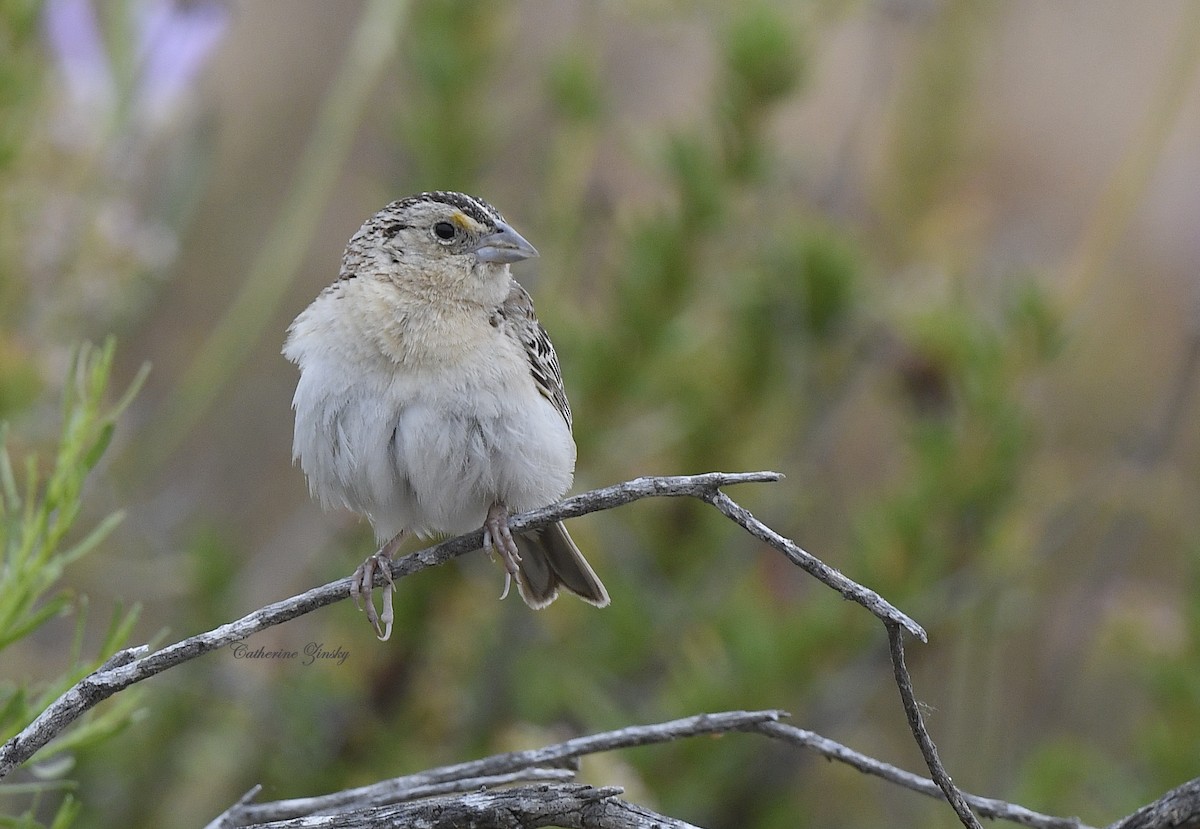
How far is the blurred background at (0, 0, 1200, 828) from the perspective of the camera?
4059 millimetres

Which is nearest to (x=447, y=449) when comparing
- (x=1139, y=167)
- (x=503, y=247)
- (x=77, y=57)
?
(x=503, y=247)

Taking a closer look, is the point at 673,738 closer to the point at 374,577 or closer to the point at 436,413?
the point at 374,577

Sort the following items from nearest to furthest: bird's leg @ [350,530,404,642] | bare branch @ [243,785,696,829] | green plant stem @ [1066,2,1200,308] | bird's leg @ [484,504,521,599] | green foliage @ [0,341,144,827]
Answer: bare branch @ [243,785,696,829] < green foliage @ [0,341,144,827] < bird's leg @ [350,530,404,642] < bird's leg @ [484,504,521,599] < green plant stem @ [1066,2,1200,308]

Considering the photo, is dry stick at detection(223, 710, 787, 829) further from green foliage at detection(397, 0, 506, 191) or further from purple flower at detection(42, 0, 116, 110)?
green foliage at detection(397, 0, 506, 191)

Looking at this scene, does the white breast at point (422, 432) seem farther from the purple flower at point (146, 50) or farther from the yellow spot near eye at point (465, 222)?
the purple flower at point (146, 50)

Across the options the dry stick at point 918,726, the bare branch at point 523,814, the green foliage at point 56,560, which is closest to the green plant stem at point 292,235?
the green foliage at point 56,560

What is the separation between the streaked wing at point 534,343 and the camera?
3.31m

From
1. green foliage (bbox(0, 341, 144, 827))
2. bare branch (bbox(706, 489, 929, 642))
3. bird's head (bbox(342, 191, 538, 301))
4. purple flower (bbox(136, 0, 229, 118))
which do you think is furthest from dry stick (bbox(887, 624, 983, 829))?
purple flower (bbox(136, 0, 229, 118))

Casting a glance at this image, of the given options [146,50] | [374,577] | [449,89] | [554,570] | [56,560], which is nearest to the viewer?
[56,560]

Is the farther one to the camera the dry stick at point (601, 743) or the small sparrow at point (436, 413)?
the small sparrow at point (436, 413)

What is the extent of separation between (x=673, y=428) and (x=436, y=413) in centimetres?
168

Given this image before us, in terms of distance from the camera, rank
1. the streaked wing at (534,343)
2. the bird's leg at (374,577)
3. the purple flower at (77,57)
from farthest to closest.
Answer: the purple flower at (77,57) < the streaked wing at (534,343) < the bird's leg at (374,577)

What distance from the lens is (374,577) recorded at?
103 inches

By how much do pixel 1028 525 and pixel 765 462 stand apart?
1.00 meters
